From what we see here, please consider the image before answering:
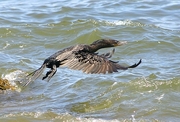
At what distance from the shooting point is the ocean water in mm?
7645

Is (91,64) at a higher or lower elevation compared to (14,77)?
higher

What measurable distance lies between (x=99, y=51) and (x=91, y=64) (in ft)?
13.8

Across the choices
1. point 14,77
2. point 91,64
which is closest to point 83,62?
point 91,64

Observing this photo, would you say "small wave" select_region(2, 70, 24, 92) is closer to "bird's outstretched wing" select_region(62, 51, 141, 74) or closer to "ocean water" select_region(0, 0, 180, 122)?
"ocean water" select_region(0, 0, 180, 122)

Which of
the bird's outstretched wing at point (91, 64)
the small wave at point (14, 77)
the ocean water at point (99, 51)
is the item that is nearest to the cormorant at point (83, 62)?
the bird's outstretched wing at point (91, 64)

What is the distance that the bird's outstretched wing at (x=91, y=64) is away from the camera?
712cm

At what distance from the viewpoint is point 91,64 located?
23.9 ft

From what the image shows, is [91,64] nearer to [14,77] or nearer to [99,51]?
[14,77]

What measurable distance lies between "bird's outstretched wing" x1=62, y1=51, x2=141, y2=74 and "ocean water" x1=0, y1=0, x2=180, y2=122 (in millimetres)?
749

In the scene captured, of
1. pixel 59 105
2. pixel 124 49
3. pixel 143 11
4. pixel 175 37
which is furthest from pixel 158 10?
pixel 59 105

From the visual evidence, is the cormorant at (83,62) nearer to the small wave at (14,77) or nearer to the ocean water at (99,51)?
the ocean water at (99,51)

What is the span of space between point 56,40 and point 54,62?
4.75 m

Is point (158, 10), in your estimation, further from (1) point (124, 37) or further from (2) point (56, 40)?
(2) point (56, 40)

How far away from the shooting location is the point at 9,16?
15.1 meters
